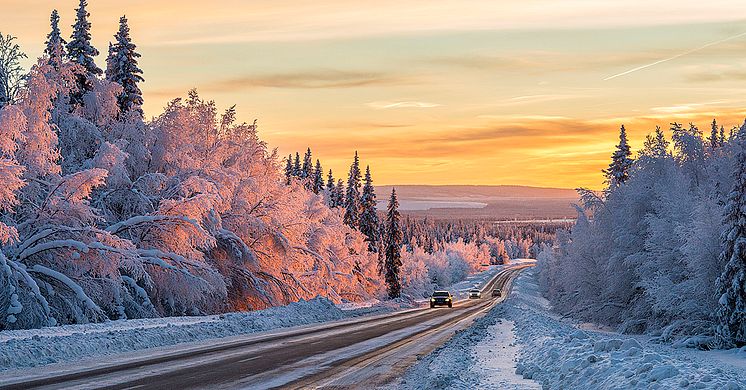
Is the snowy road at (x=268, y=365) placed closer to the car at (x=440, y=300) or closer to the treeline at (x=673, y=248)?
the treeline at (x=673, y=248)

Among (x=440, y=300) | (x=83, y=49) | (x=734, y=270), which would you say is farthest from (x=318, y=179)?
(x=734, y=270)

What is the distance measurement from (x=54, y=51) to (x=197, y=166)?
960cm

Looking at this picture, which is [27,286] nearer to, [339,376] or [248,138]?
[339,376]

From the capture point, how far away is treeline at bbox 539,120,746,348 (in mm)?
28531

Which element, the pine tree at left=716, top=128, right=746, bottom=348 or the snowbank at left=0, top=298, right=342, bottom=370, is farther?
the pine tree at left=716, top=128, right=746, bottom=348

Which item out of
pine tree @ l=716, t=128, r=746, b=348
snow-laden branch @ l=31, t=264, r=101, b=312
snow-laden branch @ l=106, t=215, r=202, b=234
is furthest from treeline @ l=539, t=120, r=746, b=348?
snow-laden branch @ l=31, t=264, r=101, b=312

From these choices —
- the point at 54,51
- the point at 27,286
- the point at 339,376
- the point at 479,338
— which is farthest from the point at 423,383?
the point at 54,51

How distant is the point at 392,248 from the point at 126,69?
47243 millimetres

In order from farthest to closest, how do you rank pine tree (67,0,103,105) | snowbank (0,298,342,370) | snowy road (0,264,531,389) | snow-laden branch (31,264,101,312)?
pine tree (67,0,103,105)
snow-laden branch (31,264,101,312)
snowbank (0,298,342,370)
snowy road (0,264,531,389)

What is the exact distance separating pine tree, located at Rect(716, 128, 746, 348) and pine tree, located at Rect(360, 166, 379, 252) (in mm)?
57747

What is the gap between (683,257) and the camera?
3331cm

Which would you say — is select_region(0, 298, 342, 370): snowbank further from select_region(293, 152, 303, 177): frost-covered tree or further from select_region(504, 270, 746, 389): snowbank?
select_region(293, 152, 303, 177): frost-covered tree

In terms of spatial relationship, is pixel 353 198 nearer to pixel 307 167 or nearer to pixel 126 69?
pixel 307 167

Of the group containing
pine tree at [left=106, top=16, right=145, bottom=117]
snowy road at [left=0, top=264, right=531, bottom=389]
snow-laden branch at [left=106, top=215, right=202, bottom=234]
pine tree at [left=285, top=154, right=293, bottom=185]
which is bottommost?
snowy road at [left=0, top=264, right=531, bottom=389]
